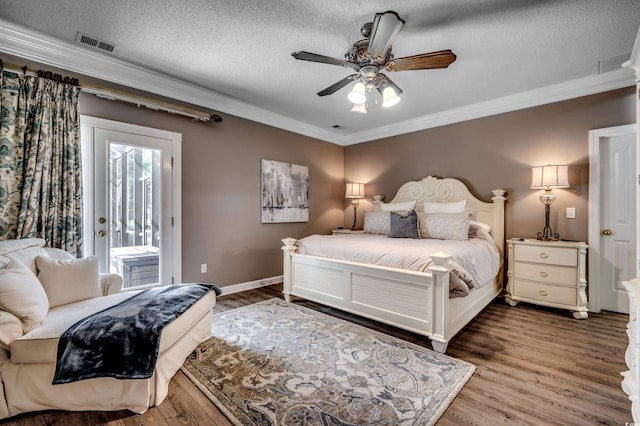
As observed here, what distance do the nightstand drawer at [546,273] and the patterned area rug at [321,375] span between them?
1882mm

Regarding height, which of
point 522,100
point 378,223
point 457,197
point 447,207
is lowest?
point 378,223

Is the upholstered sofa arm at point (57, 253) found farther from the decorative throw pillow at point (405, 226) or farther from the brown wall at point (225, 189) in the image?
the decorative throw pillow at point (405, 226)

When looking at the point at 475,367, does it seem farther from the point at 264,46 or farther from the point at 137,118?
the point at 137,118

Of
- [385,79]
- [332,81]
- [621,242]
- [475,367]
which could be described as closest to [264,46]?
[332,81]

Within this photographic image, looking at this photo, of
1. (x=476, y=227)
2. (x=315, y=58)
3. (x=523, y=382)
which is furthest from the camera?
(x=476, y=227)

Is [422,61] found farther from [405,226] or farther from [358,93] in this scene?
[405,226]

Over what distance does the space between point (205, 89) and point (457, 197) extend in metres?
3.77

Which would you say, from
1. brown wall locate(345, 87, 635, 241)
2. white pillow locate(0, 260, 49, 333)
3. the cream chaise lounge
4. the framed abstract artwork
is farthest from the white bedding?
white pillow locate(0, 260, 49, 333)

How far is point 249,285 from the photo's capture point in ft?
13.5

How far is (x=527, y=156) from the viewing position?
3611 millimetres

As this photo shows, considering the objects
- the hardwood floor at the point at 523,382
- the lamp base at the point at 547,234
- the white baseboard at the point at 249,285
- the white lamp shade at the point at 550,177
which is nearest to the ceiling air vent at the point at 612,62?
the white lamp shade at the point at 550,177

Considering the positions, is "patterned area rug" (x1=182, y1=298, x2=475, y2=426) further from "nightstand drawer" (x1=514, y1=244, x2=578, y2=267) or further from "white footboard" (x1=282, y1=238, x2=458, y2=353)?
"nightstand drawer" (x1=514, y1=244, x2=578, y2=267)

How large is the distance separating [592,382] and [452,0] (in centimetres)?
279

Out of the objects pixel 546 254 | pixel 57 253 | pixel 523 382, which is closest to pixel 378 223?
pixel 546 254
